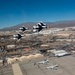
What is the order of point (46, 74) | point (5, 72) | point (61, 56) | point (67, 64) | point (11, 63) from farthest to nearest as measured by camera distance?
point (61, 56)
point (11, 63)
point (67, 64)
point (5, 72)
point (46, 74)

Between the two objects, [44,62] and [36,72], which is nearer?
[36,72]

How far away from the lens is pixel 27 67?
2909 cm

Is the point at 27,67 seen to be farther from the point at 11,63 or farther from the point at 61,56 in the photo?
the point at 61,56

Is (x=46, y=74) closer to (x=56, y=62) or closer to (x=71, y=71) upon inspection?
(x=71, y=71)

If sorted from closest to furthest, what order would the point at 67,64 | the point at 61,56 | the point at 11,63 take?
1. the point at 67,64
2. the point at 11,63
3. the point at 61,56

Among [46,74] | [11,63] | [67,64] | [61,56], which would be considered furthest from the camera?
[61,56]

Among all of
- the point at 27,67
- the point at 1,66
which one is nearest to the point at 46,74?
the point at 27,67

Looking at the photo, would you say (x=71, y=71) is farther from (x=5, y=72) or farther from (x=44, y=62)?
(x=5, y=72)

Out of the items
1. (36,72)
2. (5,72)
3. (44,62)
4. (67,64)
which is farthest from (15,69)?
(67,64)

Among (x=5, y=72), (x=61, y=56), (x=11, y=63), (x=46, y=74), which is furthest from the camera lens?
(x=61, y=56)

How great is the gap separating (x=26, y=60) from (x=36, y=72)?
25.2 ft

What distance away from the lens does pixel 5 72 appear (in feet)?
89.8

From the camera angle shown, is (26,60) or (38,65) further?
(26,60)

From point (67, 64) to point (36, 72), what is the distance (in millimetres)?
5521
